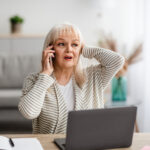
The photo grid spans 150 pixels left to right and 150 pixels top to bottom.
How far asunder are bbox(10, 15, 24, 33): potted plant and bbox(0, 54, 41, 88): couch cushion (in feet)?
3.07

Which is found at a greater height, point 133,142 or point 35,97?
point 35,97

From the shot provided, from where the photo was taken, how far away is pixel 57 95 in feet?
4.90

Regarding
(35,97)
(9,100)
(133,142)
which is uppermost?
(35,97)

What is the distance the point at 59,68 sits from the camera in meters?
1.56

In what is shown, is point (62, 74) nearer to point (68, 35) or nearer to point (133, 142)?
point (68, 35)

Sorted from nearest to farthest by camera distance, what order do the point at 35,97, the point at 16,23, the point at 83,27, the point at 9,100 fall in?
the point at 35,97, the point at 9,100, the point at 16,23, the point at 83,27

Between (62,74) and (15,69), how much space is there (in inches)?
70.6

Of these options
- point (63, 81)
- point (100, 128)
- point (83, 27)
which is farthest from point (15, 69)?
point (100, 128)

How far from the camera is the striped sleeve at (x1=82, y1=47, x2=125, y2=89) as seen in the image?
1546mm

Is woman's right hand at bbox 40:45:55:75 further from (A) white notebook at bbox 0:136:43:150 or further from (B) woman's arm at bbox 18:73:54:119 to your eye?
(A) white notebook at bbox 0:136:43:150

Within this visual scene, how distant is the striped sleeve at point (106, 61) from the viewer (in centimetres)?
155

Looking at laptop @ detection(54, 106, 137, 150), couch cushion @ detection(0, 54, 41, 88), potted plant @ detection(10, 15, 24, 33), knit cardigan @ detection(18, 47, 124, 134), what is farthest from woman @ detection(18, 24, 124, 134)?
potted plant @ detection(10, 15, 24, 33)

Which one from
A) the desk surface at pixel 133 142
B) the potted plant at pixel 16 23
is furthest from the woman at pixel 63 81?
the potted plant at pixel 16 23

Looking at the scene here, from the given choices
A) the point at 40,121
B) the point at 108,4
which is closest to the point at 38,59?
the point at 108,4
